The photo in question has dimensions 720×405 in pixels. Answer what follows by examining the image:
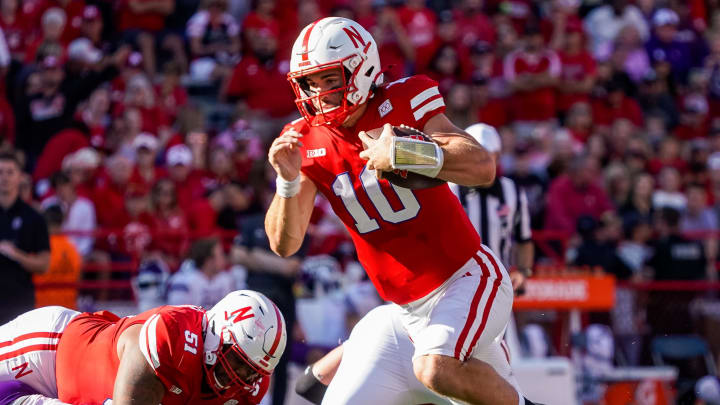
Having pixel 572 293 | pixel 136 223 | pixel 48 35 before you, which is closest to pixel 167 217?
pixel 136 223

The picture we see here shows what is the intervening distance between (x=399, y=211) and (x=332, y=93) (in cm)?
55

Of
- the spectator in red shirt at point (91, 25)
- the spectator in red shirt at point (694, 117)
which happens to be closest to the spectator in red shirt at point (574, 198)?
the spectator in red shirt at point (694, 117)

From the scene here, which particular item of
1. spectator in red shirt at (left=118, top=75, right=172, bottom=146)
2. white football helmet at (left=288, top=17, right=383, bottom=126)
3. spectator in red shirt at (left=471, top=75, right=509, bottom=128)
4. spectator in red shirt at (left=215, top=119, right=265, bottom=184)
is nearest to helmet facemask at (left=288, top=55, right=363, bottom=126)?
white football helmet at (left=288, top=17, right=383, bottom=126)

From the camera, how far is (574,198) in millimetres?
10320

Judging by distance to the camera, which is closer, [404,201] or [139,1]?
[404,201]

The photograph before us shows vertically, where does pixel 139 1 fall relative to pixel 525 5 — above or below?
above

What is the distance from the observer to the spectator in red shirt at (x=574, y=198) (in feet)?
33.3

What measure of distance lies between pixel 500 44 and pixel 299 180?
795 centimetres

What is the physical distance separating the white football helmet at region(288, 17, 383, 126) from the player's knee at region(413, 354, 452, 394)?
1047mm

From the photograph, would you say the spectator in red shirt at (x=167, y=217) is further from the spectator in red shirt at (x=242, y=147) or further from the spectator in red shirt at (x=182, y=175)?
the spectator in red shirt at (x=242, y=147)

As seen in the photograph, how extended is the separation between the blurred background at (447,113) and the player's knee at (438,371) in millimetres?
3142

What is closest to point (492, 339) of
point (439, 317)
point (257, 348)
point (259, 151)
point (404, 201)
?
point (439, 317)

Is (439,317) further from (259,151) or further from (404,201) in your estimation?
(259,151)

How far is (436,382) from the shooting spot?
433cm
